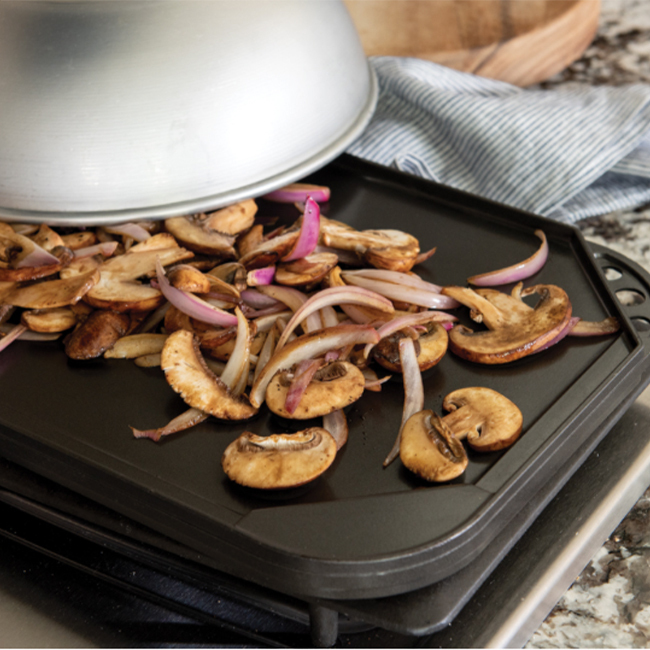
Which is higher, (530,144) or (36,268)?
(530,144)

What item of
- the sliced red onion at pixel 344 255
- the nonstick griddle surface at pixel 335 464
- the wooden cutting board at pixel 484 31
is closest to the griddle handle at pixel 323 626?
the nonstick griddle surface at pixel 335 464

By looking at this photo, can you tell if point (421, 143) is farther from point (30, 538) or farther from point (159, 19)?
point (30, 538)

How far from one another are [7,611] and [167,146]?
551 mm

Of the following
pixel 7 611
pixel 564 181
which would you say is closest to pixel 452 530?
pixel 7 611

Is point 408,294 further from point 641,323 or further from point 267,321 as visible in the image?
point 641,323

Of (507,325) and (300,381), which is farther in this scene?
(507,325)

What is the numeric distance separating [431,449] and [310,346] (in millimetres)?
178

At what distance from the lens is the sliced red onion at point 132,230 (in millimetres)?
970

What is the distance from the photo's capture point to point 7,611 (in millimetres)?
729

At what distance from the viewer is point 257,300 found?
2.96 feet

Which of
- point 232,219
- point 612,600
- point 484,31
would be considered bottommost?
point 612,600

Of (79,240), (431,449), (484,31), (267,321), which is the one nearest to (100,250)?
(79,240)

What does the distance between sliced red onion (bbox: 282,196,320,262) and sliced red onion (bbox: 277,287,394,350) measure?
9 cm

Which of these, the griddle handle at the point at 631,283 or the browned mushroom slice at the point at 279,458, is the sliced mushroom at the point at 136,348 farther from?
the griddle handle at the point at 631,283
